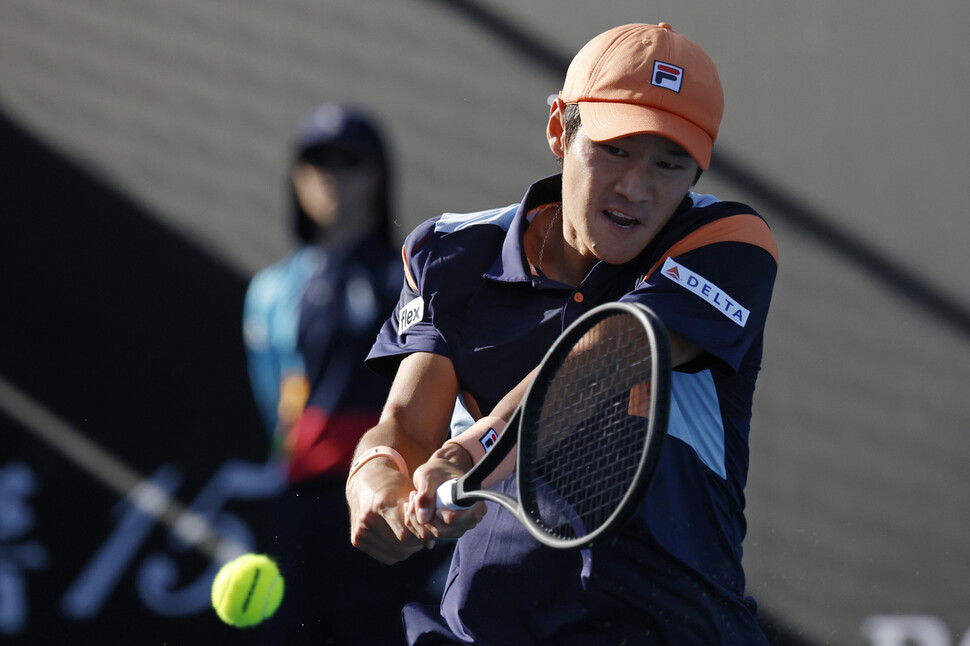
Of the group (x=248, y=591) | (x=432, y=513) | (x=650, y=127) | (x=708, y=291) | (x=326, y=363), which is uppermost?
(x=650, y=127)

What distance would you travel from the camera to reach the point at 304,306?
379 cm

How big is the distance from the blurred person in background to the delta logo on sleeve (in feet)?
6.25

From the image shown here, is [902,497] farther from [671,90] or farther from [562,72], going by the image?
[671,90]

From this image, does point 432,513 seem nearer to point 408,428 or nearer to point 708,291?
point 408,428

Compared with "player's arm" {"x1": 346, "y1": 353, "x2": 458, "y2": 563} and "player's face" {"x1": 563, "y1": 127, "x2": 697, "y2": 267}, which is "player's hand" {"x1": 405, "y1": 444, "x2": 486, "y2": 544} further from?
"player's face" {"x1": 563, "y1": 127, "x2": 697, "y2": 267}

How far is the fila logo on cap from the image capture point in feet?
5.73

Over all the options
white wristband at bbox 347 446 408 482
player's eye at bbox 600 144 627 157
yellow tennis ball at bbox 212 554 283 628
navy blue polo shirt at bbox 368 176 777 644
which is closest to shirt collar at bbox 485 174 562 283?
navy blue polo shirt at bbox 368 176 777 644


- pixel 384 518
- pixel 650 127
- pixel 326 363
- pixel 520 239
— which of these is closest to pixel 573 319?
pixel 520 239

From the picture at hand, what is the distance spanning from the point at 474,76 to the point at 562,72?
353 millimetres

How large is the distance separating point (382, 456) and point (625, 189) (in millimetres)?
597

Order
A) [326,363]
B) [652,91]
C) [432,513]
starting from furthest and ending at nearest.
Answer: [326,363]
[652,91]
[432,513]

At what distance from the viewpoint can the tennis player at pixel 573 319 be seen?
1.65m

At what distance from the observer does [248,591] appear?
12.3ft

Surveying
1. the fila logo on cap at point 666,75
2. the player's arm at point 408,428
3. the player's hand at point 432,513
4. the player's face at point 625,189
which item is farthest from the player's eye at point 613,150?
the player's hand at point 432,513
